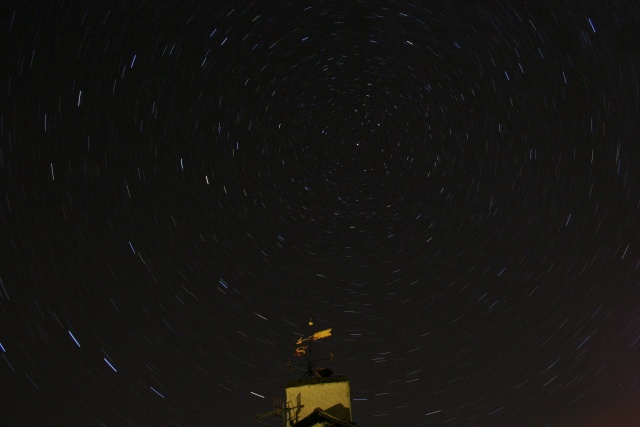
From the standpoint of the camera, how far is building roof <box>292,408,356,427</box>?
19219mm

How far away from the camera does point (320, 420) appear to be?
1936cm

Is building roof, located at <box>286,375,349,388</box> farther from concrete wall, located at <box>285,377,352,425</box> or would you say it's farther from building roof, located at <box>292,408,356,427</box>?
building roof, located at <box>292,408,356,427</box>

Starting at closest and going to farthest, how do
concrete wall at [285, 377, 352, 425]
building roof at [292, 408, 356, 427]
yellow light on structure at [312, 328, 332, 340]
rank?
building roof at [292, 408, 356, 427] < concrete wall at [285, 377, 352, 425] < yellow light on structure at [312, 328, 332, 340]

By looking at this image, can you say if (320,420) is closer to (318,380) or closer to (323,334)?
(318,380)

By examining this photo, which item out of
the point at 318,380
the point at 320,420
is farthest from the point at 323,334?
the point at 320,420

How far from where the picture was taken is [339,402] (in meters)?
21.1

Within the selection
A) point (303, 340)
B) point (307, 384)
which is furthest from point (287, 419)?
point (303, 340)

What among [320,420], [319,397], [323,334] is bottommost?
[320,420]

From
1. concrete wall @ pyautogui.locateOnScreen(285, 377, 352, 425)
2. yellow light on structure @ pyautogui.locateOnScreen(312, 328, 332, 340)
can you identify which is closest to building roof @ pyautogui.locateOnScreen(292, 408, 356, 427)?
concrete wall @ pyautogui.locateOnScreen(285, 377, 352, 425)

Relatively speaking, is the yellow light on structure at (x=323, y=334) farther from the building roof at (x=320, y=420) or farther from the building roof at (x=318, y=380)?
the building roof at (x=320, y=420)

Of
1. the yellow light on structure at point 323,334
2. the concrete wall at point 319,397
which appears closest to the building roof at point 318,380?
the concrete wall at point 319,397

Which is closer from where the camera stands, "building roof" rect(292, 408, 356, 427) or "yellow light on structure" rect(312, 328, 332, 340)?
"building roof" rect(292, 408, 356, 427)

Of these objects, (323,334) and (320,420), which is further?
(323,334)

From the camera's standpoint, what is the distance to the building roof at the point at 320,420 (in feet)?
63.1
